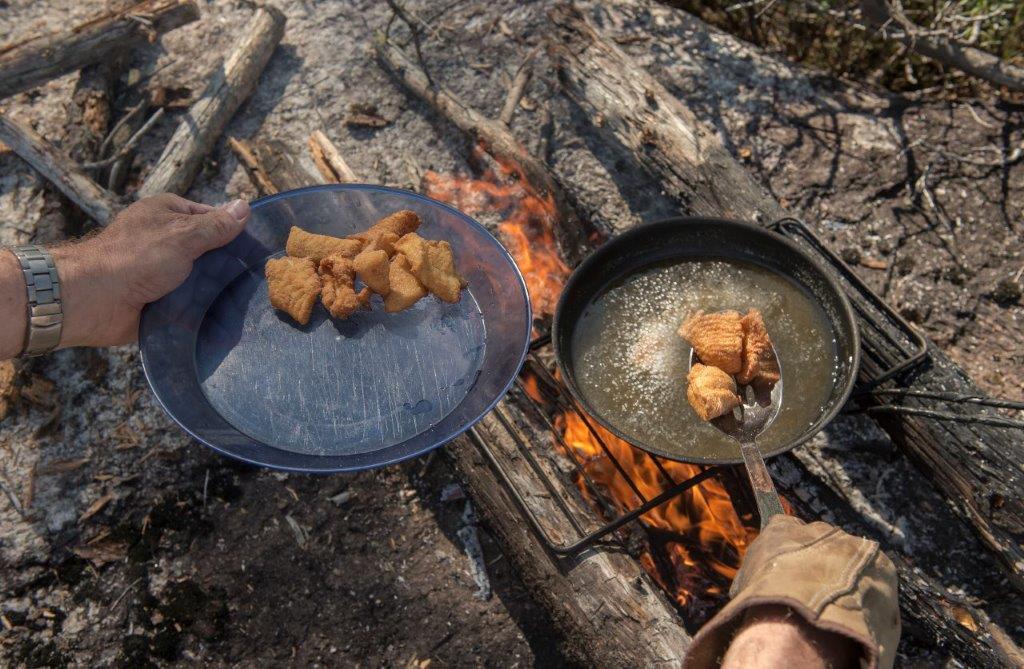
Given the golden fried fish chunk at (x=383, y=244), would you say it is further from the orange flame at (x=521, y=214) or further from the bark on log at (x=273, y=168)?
the bark on log at (x=273, y=168)

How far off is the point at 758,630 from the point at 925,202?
3847 millimetres

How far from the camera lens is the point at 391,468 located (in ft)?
12.7

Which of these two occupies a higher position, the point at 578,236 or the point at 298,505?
the point at 578,236

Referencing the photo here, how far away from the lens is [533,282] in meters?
4.24

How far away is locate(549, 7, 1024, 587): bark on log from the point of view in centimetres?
319

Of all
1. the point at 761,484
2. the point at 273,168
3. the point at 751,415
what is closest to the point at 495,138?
the point at 273,168

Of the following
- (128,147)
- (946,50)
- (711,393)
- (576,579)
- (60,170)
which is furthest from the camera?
(946,50)

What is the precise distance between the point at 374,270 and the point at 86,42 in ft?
12.2

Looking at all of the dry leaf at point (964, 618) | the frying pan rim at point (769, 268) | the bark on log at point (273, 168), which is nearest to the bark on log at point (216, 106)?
the bark on log at point (273, 168)

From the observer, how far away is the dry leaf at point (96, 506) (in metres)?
3.70

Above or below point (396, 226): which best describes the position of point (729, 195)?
below

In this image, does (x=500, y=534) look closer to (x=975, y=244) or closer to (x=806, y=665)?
A: (x=806, y=665)

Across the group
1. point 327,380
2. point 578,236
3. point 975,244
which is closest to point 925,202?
point 975,244

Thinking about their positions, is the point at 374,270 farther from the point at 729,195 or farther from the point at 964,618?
the point at 964,618
